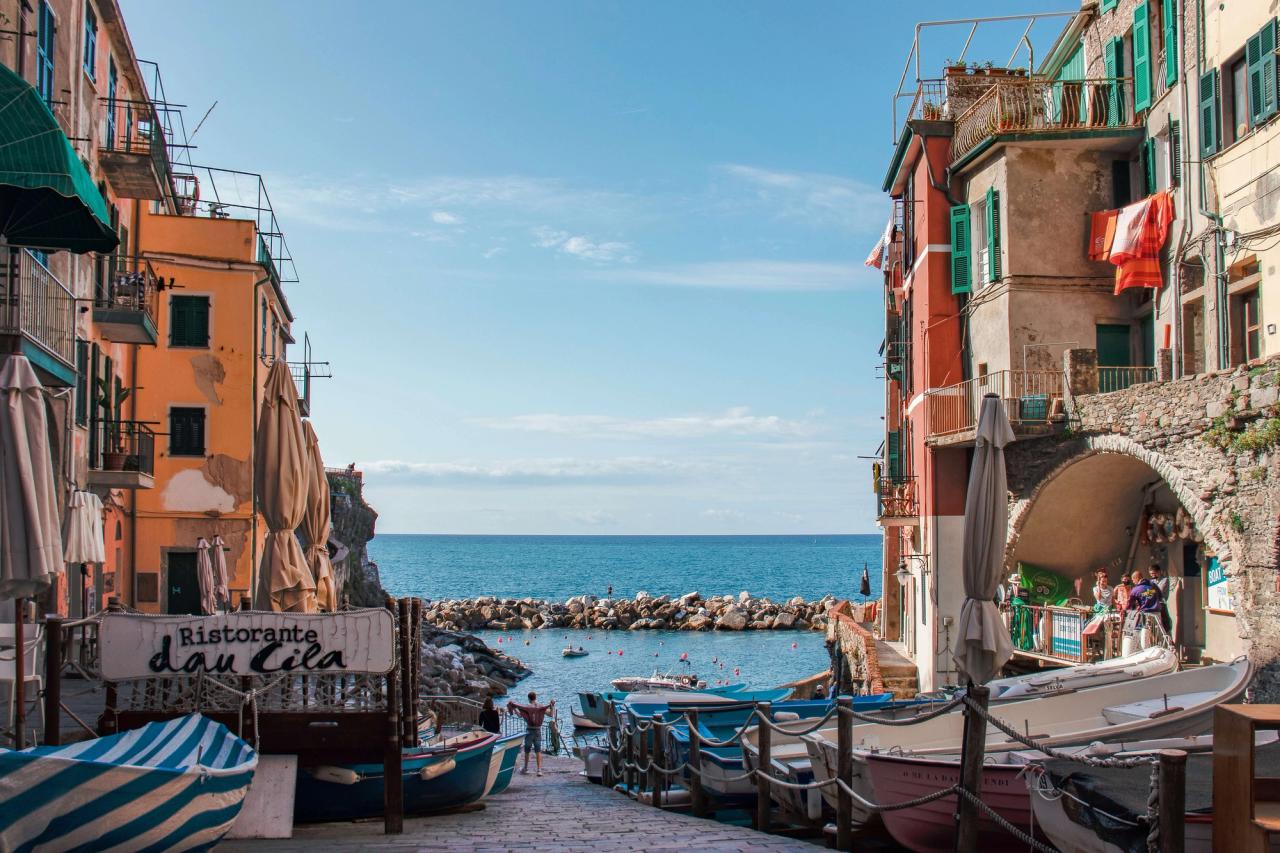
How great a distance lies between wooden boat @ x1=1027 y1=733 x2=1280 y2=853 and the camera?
6.89m

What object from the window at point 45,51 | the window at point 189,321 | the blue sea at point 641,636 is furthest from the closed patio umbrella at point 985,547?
the blue sea at point 641,636

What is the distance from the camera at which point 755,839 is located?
1034 cm

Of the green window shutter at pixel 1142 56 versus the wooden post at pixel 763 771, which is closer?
the wooden post at pixel 763 771

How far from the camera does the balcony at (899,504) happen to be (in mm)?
28781

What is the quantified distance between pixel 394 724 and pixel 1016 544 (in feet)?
56.8

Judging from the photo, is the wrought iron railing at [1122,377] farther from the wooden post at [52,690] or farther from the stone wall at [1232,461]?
the wooden post at [52,690]

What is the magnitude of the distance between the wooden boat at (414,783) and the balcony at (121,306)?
39.9 feet

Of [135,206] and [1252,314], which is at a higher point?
[135,206]

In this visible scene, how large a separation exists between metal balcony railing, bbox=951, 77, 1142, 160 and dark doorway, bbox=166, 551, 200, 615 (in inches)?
849

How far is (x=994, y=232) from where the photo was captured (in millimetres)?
26016

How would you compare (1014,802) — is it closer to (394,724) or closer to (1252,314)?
(394,724)

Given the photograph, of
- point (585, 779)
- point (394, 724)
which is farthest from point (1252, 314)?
point (394, 724)

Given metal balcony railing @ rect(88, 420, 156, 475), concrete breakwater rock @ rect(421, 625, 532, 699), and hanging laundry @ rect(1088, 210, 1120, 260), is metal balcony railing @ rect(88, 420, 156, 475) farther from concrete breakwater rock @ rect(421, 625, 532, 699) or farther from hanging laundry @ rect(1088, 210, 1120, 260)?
hanging laundry @ rect(1088, 210, 1120, 260)

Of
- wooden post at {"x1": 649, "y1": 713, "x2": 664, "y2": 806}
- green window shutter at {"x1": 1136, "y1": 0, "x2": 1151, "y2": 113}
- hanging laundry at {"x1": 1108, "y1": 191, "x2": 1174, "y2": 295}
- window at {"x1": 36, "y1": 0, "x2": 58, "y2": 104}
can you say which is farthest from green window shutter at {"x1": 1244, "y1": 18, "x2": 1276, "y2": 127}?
window at {"x1": 36, "y1": 0, "x2": 58, "y2": 104}
